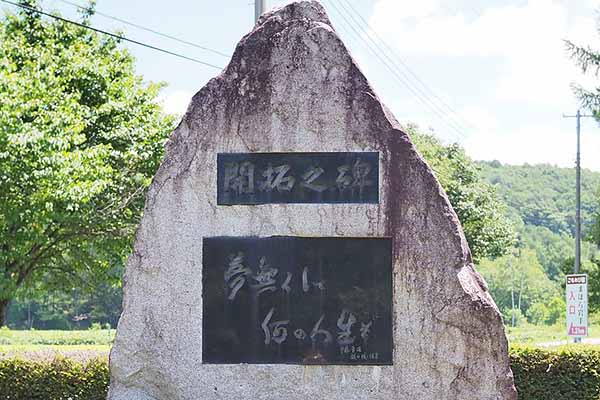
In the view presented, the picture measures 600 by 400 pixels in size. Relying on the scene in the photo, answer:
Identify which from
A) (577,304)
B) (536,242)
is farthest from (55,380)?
(536,242)

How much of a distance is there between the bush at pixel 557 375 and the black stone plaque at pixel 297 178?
4.14 metres

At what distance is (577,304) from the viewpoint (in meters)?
14.6

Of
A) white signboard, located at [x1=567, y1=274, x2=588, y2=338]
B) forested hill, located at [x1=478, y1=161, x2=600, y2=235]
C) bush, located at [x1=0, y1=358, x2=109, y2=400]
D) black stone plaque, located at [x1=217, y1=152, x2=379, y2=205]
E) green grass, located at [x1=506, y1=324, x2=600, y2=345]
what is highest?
forested hill, located at [x1=478, y1=161, x2=600, y2=235]

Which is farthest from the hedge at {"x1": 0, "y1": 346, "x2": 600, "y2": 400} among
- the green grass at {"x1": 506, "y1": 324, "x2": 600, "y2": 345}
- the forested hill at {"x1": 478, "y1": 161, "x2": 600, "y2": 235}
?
the forested hill at {"x1": 478, "y1": 161, "x2": 600, "y2": 235}

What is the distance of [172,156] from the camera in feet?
21.2

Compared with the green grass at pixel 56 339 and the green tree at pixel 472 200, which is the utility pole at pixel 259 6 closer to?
the green grass at pixel 56 339

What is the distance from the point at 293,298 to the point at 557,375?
14.4ft

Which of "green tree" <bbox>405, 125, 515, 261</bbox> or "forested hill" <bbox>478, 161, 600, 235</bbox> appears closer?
"green tree" <bbox>405, 125, 515, 261</bbox>

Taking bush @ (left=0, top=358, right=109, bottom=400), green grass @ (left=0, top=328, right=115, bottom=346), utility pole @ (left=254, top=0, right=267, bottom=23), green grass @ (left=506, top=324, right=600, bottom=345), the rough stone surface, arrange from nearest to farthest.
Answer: the rough stone surface, bush @ (left=0, top=358, right=109, bottom=400), utility pole @ (left=254, top=0, right=267, bottom=23), green grass @ (left=506, top=324, right=600, bottom=345), green grass @ (left=0, top=328, right=115, bottom=346)

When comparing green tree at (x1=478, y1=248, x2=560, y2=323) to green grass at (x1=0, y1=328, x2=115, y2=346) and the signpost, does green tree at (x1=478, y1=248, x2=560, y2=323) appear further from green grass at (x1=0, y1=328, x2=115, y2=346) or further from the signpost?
the signpost

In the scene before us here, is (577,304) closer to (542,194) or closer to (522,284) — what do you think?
(522,284)

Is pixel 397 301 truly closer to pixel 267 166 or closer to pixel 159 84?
pixel 267 166

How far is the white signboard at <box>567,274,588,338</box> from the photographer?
1439 centimetres

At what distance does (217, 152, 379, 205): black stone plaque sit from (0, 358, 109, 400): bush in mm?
3810
